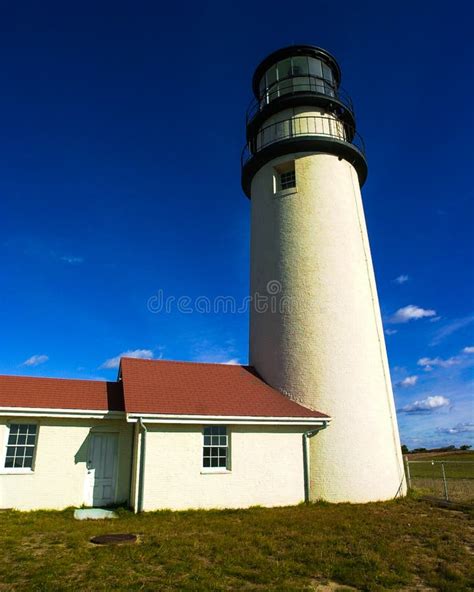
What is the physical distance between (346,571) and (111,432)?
7.86 meters

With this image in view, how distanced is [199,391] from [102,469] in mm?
3447

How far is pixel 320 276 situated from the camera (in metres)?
15.1

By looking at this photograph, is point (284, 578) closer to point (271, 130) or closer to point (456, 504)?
point (456, 504)

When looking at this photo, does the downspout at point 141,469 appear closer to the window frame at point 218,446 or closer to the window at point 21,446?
the window frame at point 218,446

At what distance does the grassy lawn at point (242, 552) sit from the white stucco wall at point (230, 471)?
0.67 m

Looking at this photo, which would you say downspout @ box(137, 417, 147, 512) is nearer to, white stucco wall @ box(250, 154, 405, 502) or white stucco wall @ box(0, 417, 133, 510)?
white stucco wall @ box(0, 417, 133, 510)

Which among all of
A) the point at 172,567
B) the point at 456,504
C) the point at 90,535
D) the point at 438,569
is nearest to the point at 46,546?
the point at 90,535

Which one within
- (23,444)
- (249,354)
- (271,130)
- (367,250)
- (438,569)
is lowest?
(438,569)

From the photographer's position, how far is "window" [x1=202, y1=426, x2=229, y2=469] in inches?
476

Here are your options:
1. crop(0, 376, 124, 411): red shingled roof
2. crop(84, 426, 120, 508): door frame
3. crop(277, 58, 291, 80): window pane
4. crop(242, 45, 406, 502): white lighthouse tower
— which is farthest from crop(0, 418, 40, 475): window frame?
crop(277, 58, 291, 80): window pane

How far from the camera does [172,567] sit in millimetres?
6570

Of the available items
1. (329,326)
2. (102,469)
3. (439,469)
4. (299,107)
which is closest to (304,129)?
(299,107)

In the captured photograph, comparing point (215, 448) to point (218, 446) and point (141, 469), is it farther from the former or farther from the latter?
point (141, 469)

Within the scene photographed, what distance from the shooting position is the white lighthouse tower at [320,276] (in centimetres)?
1352
